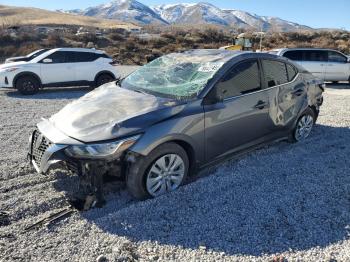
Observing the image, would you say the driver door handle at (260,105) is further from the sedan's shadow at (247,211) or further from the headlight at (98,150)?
the headlight at (98,150)

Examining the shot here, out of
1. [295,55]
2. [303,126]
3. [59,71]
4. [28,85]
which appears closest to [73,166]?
[303,126]

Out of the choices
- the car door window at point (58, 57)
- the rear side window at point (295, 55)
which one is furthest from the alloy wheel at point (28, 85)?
the rear side window at point (295, 55)

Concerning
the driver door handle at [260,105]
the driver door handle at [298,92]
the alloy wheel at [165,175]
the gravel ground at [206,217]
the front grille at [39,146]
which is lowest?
the gravel ground at [206,217]

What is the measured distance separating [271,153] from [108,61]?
9222mm

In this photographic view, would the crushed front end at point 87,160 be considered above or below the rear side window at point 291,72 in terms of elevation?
below

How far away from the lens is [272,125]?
5957 mm

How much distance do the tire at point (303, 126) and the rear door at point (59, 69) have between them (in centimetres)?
883

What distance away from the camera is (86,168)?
4180 mm

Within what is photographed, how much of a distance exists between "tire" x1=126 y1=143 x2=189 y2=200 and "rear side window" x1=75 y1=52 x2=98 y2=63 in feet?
32.2

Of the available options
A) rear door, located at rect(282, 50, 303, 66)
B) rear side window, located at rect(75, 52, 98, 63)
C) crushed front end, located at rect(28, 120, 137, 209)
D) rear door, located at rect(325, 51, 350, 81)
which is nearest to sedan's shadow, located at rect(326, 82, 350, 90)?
rear door, located at rect(325, 51, 350, 81)

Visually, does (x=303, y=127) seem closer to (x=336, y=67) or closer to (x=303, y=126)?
(x=303, y=126)

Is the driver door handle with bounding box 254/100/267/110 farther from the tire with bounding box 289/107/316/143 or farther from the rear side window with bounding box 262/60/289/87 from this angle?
the tire with bounding box 289/107/316/143

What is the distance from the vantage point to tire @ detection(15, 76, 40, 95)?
1240 centimetres

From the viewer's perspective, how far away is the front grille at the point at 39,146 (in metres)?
4.48
